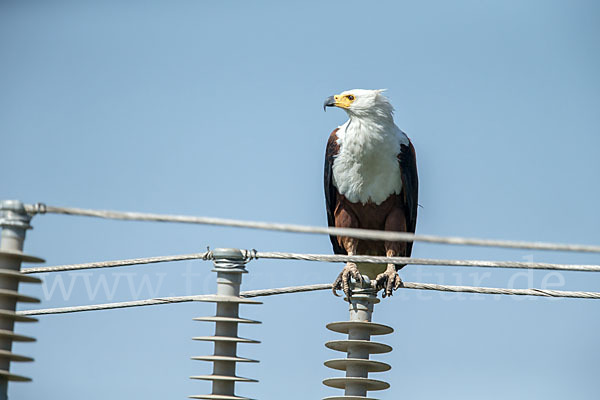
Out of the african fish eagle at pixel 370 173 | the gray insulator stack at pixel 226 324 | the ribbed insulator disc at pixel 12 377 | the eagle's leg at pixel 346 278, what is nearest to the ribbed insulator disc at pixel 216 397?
the gray insulator stack at pixel 226 324

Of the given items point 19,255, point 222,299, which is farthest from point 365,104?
point 19,255

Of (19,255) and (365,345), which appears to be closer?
(19,255)

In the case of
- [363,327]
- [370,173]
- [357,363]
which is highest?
[370,173]

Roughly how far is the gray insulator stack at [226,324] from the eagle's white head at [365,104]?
12.7ft

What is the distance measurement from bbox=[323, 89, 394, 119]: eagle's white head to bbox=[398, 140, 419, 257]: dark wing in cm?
37

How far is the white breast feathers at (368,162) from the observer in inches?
314

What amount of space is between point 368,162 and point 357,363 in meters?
3.01

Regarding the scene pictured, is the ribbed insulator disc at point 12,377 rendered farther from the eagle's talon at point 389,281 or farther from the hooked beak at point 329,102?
the hooked beak at point 329,102

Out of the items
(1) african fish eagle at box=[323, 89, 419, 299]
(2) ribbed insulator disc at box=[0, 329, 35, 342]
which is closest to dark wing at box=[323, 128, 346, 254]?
(1) african fish eagle at box=[323, 89, 419, 299]

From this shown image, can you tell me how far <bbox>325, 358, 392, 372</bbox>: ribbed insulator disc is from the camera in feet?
17.3

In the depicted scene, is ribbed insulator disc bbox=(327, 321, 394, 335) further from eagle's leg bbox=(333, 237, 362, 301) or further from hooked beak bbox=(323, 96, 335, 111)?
hooked beak bbox=(323, 96, 335, 111)

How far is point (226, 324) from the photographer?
4.23 metres

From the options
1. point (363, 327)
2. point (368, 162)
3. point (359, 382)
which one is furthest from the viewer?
point (368, 162)

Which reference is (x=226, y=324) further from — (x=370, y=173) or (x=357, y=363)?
(x=370, y=173)
